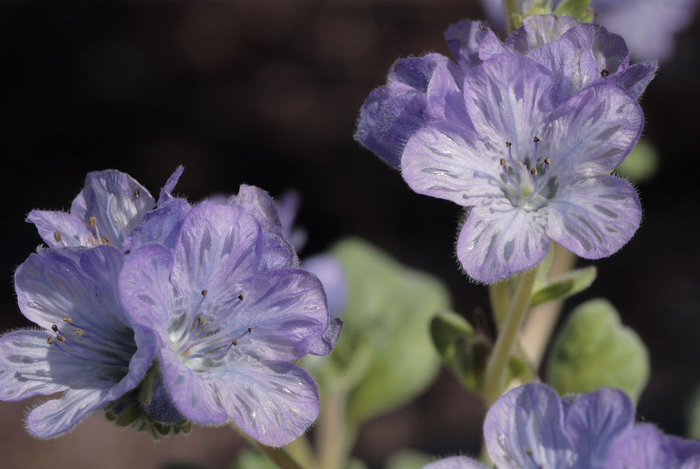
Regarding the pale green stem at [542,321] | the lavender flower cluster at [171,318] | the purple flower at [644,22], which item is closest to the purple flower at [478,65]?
the lavender flower cluster at [171,318]

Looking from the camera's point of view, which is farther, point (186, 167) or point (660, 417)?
point (186, 167)

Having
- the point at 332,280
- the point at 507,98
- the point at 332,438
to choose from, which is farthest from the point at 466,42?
the point at 332,438

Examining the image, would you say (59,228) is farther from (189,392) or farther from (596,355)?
(596,355)

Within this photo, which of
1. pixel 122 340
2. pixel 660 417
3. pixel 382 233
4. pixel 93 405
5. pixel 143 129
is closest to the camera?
pixel 93 405

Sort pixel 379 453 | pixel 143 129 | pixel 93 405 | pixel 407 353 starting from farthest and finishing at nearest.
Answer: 1. pixel 143 129
2. pixel 379 453
3. pixel 407 353
4. pixel 93 405

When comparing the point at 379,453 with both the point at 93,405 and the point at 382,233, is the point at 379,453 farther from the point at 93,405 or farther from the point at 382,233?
the point at 93,405

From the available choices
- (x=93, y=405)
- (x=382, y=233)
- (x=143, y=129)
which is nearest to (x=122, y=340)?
(x=93, y=405)
